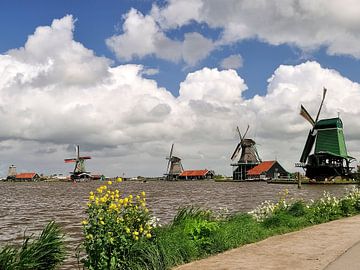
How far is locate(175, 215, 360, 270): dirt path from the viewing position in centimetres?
993

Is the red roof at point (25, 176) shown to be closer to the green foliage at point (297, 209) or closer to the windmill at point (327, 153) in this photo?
the windmill at point (327, 153)

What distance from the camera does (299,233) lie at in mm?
14922

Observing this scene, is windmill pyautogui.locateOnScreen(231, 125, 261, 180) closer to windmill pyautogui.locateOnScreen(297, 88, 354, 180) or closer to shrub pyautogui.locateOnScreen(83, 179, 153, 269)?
windmill pyautogui.locateOnScreen(297, 88, 354, 180)

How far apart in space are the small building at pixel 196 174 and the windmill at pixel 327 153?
210 ft

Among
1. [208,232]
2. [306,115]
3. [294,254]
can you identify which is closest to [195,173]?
[306,115]

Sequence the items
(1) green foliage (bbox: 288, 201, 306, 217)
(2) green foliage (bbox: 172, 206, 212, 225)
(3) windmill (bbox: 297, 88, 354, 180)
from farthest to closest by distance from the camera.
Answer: (3) windmill (bbox: 297, 88, 354, 180), (1) green foliage (bbox: 288, 201, 306, 217), (2) green foliage (bbox: 172, 206, 212, 225)

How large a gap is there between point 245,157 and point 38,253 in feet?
407

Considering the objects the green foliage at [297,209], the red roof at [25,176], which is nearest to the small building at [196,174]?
the red roof at [25,176]

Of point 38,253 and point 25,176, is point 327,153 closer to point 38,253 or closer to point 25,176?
point 38,253

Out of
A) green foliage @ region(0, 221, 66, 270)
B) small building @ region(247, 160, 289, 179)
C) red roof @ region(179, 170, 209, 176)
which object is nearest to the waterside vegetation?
green foliage @ region(0, 221, 66, 270)

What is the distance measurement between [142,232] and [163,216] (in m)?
16.6

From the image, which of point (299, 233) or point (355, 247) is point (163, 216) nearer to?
point (299, 233)

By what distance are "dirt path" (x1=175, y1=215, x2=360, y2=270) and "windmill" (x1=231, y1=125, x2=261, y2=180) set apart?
4524 inches

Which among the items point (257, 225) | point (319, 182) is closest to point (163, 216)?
point (257, 225)
